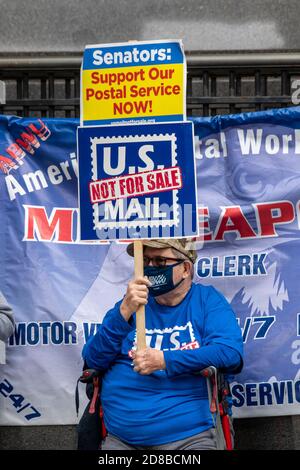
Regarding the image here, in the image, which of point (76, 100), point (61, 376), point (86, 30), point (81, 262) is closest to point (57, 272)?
point (81, 262)

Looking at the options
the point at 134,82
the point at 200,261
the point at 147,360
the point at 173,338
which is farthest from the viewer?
the point at 200,261

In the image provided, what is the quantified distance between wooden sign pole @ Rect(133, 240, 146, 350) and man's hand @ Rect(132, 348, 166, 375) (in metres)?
0.04

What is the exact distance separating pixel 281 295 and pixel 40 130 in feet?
5.92

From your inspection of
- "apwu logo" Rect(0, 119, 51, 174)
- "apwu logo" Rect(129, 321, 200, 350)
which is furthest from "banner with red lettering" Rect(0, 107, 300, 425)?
"apwu logo" Rect(129, 321, 200, 350)

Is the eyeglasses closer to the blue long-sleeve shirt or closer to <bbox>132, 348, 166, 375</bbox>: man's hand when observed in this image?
the blue long-sleeve shirt

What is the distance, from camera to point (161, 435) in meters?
6.31

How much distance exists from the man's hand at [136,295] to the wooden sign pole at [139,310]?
30 millimetres

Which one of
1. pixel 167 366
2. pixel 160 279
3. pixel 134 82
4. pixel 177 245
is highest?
pixel 134 82

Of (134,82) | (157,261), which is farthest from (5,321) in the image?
(134,82)

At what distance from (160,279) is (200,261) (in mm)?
689

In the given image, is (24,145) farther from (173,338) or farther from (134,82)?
(173,338)

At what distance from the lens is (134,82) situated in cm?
629

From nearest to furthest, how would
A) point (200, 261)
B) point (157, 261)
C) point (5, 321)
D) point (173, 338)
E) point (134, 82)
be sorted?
point (134, 82) → point (173, 338) → point (157, 261) → point (5, 321) → point (200, 261)
